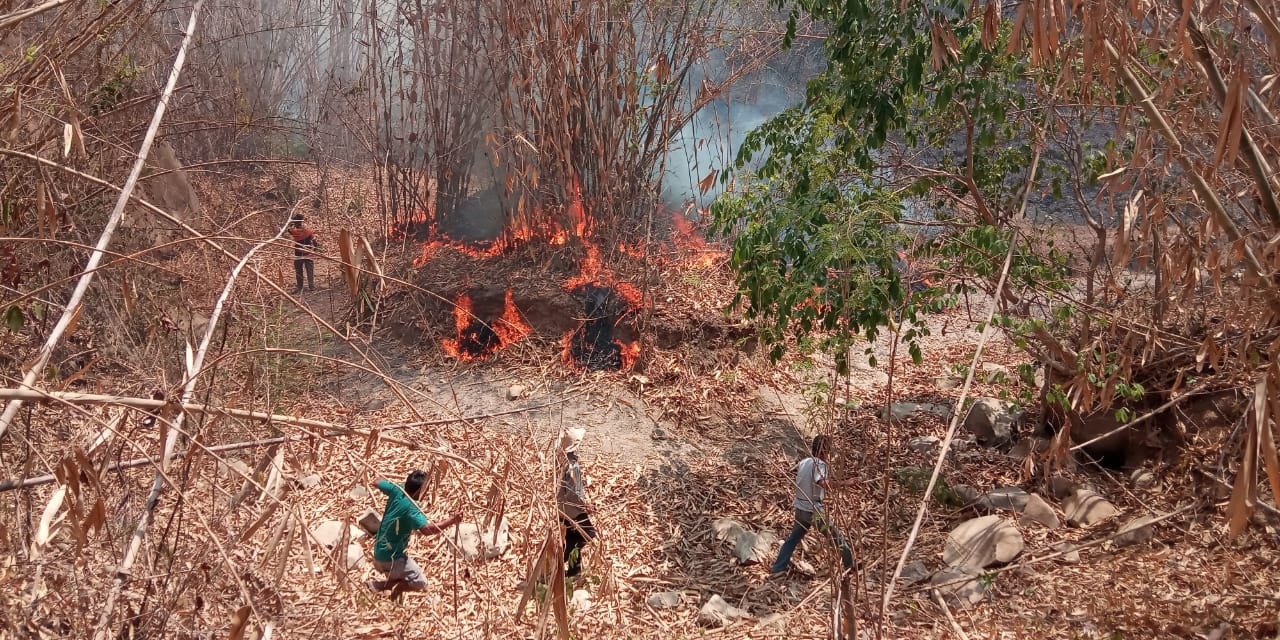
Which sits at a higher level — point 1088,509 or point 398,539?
point 398,539

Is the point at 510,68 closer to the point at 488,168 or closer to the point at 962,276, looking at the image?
the point at 488,168

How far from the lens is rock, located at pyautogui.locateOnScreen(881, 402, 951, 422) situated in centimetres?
633

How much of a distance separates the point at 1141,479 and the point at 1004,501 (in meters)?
0.74

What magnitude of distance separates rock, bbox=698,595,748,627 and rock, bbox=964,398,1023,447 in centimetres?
241

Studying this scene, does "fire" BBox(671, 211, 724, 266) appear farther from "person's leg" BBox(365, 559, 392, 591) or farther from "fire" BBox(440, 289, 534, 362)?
"person's leg" BBox(365, 559, 392, 591)

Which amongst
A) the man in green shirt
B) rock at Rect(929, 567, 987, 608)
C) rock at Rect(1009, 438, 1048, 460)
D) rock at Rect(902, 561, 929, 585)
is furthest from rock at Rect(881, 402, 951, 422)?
the man in green shirt

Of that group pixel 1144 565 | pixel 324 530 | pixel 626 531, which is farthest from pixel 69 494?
pixel 1144 565

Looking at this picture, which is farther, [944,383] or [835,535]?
[944,383]

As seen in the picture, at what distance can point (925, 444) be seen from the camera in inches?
228

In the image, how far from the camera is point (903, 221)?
4.53m

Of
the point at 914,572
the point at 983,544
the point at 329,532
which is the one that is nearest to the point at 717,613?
the point at 914,572

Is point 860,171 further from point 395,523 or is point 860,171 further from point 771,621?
point 395,523

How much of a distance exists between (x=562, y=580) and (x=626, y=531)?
3.28 m

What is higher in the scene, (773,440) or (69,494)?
(69,494)
